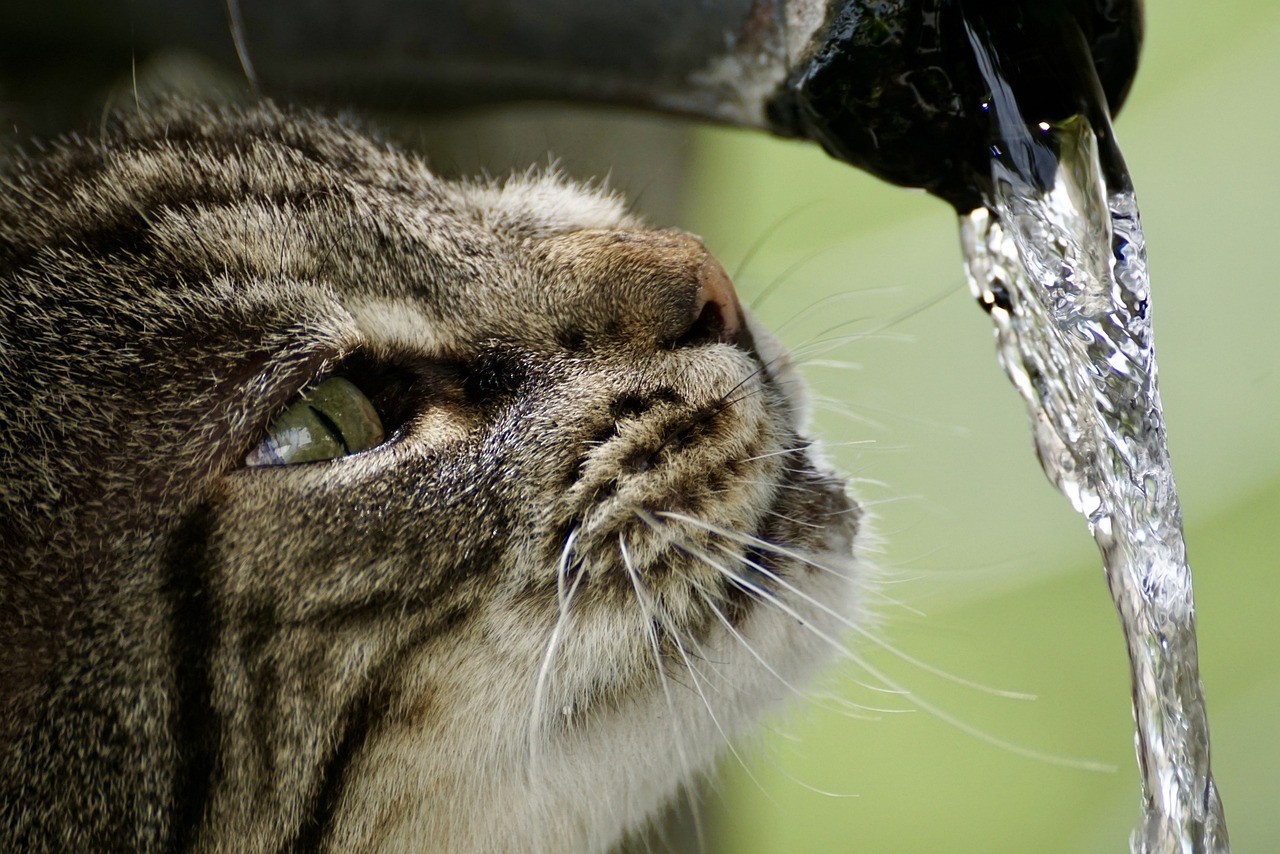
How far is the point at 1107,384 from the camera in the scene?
0.69 metres

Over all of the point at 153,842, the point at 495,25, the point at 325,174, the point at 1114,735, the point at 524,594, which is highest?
the point at 495,25

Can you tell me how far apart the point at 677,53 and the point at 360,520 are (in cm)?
34

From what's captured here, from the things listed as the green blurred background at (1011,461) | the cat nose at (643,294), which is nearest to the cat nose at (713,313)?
the cat nose at (643,294)

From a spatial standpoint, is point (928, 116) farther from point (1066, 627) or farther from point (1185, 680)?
point (1066, 627)

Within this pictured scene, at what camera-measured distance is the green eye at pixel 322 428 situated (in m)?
0.60

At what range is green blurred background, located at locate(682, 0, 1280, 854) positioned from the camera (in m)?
1.39

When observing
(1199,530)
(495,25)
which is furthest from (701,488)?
(1199,530)

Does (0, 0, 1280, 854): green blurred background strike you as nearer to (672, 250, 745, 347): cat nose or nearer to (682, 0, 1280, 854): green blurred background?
(682, 0, 1280, 854): green blurred background

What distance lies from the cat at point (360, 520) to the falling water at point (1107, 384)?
0.17 meters

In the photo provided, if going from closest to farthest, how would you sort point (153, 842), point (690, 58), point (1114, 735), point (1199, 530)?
point (153, 842) < point (690, 58) < point (1199, 530) < point (1114, 735)

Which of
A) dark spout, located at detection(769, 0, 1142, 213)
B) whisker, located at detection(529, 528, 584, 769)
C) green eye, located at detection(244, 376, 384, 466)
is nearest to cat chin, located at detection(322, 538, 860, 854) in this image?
whisker, located at detection(529, 528, 584, 769)

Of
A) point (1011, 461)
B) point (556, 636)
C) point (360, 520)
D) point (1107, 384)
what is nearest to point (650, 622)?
point (556, 636)

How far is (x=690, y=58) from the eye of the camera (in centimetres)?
69

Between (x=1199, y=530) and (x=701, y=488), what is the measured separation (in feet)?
3.81
